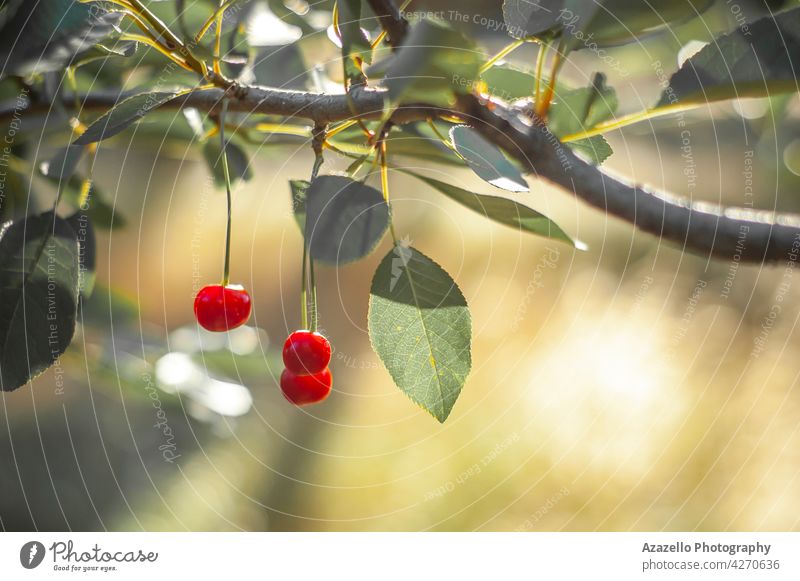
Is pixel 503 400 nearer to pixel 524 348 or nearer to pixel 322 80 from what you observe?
pixel 524 348

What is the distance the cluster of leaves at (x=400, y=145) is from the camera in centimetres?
32

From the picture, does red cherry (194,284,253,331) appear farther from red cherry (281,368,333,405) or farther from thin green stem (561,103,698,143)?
thin green stem (561,103,698,143)

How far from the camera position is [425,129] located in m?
0.44

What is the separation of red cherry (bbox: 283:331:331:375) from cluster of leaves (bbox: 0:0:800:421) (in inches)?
1.5

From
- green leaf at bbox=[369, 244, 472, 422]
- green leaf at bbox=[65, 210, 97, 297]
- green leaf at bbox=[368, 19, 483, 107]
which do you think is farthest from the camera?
green leaf at bbox=[65, 210, 97, 297]

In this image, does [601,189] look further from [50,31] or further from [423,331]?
[50,31]

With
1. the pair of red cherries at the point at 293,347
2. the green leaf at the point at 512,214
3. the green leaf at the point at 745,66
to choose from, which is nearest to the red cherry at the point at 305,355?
the pair of red cherries at the point at 293,347

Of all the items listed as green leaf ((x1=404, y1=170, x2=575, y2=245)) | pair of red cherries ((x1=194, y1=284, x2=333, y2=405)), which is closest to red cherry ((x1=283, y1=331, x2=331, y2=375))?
pair of red cherries ((x1=194, y1=284, x2=333, y2=405))

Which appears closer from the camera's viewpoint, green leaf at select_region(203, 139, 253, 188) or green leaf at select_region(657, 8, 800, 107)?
green leaf at select_region(657, 8, 800, 107)

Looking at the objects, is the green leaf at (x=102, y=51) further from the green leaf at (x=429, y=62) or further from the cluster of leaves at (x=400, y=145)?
the green leaf at (x=429, y=62)

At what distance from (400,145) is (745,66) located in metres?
0.19

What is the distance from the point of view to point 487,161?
294 millimetres

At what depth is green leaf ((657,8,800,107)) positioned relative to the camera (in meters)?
0.37

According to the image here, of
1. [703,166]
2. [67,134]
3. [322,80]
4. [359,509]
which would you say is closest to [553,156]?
[322,80]
